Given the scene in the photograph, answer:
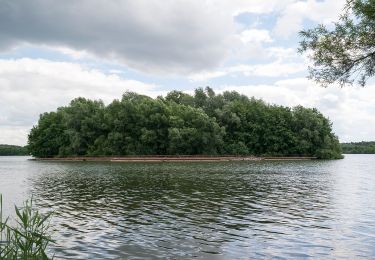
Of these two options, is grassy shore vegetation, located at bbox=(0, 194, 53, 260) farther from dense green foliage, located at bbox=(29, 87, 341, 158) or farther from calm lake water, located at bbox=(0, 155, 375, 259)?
dense green foliage, located at bbox=(29, 87, 341, 158)

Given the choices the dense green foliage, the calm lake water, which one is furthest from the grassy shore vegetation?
the dense green foliage

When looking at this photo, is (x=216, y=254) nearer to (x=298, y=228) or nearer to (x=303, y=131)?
(x=298, y=228)

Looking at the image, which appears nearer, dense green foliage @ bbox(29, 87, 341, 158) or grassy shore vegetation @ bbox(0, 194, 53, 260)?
grassy shore vegetation @ bbox(0, 194, 53, 260)

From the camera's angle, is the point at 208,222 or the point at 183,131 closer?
the point at 208,222

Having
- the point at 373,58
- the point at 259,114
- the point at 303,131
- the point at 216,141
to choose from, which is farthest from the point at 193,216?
the point at 259,114

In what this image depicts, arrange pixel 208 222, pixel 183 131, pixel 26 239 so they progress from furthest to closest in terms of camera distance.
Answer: pixel 183 131, pixel 208 222, pixel 26 239

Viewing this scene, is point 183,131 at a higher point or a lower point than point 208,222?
higher

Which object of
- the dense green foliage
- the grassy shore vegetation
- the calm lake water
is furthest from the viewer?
the dense green foliage

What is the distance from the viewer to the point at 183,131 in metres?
120

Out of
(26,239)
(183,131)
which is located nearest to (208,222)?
(26,239)

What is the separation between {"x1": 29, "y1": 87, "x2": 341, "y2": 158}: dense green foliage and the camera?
407ft

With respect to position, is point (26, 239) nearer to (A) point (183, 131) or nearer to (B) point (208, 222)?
(B) point (208, 222)

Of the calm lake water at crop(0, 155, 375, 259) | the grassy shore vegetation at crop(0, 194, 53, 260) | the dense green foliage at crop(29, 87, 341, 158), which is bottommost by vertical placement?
the calm lake water at crop(0, 155, 375, 259)

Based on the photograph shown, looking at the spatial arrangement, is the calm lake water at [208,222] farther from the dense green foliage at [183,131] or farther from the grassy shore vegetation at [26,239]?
the dense green foliage at [183,131]
